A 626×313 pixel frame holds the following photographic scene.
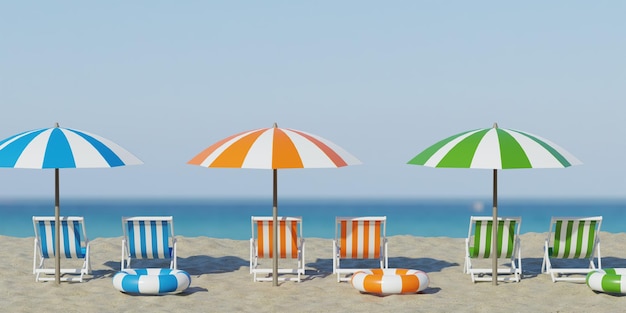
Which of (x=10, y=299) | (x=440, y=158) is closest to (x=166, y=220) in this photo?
(x=10, y=299)

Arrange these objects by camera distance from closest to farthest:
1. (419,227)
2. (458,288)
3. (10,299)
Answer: (10,299)
(458,288)
(419,227)

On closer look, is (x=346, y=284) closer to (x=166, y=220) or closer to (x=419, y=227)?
(x=166, y=220)

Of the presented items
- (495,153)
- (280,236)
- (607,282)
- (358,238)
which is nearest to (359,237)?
(358,238)

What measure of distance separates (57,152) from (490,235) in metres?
4.42

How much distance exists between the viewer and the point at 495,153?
780 cm

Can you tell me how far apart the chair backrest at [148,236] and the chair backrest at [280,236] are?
94 centimetres

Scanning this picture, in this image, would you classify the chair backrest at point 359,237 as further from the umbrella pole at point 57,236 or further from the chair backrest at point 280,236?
the umbrella pole at point 57,236

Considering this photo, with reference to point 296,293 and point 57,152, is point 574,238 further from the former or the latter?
point 57,152

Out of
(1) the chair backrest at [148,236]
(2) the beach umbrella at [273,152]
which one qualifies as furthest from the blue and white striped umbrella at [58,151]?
(2) the beach umbrella at [273,152]

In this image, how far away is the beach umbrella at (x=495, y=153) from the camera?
25.4 feet

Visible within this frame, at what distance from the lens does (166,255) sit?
28.4 ft

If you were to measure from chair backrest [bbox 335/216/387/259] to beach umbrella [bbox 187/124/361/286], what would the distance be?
2.18 feet

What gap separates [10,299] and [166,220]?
1.71 m

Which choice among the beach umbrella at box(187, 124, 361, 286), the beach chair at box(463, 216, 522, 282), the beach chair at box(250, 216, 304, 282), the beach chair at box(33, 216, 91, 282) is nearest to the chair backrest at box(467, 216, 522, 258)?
the beach chair at box(463, 216, 522, 282)
